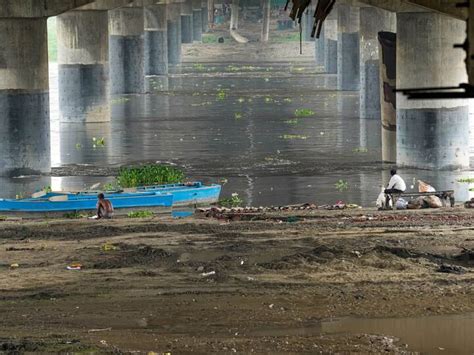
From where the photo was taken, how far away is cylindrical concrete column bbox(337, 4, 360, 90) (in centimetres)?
7806

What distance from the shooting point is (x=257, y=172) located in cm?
4244

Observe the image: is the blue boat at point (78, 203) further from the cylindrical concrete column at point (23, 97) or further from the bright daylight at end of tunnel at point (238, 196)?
the cylindrical concrete column at point (23, 97)

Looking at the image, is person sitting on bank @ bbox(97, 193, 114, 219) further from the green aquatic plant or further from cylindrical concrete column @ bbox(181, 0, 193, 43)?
cylindrical concrete column @ bbox(181, 0, 193, 43)

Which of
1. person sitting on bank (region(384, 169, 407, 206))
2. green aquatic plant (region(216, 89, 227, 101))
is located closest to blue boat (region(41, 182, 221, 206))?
person sitting on bank (region(384, 169, 407, 206))

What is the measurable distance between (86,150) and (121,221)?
18.7 metres

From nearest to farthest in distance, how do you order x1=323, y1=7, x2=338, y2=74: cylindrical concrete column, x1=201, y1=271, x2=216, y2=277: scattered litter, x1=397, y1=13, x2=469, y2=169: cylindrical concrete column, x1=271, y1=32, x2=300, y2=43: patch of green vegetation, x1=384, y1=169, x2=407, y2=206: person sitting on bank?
x1=201, y1=271, x2=216, y2=277: scattered litter
x1=384, y1=169, x2=407, y2=206: person sitting on bank
x1=397, y1=13, x2=469, y2=169: cylindrical concrete column
x1=323, y1=7, x2=338, y2=74: cylindrical concrete column
x1=271, y1=32, x2=300, y2=43: patch of green vegetation

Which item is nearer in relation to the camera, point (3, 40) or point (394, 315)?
point (394, 315)

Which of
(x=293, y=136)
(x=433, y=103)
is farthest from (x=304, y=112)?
(x=433, y=103)

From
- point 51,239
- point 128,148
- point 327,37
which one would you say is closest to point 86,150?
point 128,148

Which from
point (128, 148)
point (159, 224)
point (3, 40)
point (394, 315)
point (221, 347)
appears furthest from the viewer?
point (128, 148)

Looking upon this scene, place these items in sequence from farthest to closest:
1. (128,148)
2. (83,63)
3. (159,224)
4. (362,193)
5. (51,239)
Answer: (83,63)
(128,148)
(362,193)
(159,224)
(51,239)

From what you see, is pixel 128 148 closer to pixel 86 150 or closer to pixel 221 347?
pixel 86 150

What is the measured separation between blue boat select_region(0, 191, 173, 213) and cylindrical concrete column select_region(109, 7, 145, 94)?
4260 cm

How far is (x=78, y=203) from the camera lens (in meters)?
33.3
